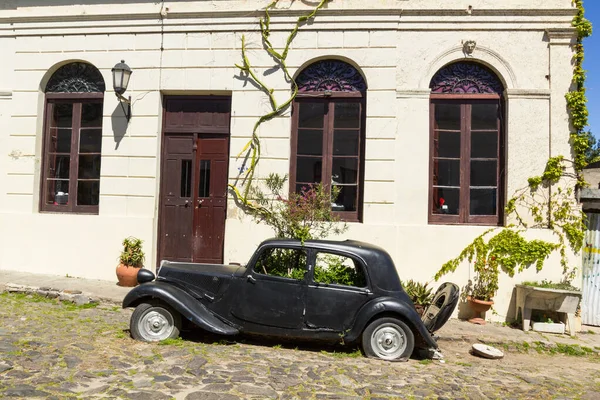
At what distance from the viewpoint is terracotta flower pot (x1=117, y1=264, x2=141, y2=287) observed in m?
8.19

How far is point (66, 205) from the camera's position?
9.20 meters

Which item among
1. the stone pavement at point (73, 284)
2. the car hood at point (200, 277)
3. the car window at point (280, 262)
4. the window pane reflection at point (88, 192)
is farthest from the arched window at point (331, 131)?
the window pane reflection at point (88, 192)

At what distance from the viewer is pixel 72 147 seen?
927 centimetres

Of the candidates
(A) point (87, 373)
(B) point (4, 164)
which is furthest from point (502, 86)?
(B) point (4, 164)

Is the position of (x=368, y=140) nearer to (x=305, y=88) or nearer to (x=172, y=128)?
(x=305, y=88)

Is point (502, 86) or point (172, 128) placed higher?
point (502, 86)

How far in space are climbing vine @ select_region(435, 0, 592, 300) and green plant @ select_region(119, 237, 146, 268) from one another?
5.59 m

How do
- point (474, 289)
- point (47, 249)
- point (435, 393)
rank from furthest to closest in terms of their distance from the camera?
point (47, 249), point (474, 289), point (435, 393)

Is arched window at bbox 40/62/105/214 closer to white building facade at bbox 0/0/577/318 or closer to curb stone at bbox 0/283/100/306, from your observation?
white building facade at bbox 0/0/577/318

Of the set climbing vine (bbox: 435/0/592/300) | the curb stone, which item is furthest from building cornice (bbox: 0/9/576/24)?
the curb stone

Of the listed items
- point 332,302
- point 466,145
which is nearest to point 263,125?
point 466,145

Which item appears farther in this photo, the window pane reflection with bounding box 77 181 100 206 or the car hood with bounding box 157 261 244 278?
the window pane reflection with bounding box 77 181 100 206

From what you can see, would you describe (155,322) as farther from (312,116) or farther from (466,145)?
(466,145)

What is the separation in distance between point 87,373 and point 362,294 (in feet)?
10.3
